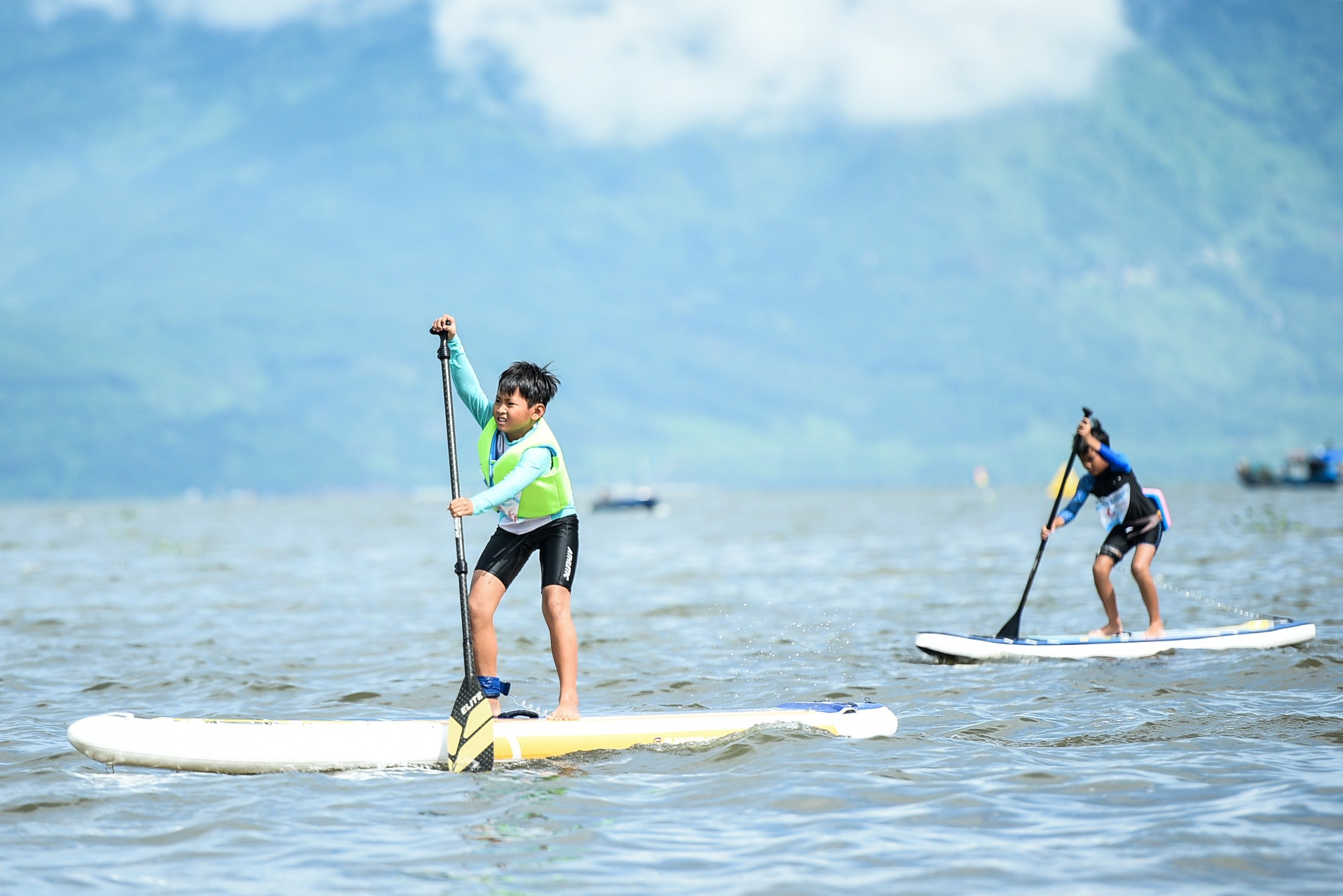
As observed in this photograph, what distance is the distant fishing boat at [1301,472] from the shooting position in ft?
338

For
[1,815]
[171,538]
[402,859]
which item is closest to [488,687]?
[402,859]

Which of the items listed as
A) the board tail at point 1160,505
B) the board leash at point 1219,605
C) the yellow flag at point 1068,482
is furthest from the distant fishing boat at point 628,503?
the board tail at point 1160,505

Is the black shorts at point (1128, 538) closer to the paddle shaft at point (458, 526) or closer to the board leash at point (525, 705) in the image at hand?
the board leash at point (525, 705)

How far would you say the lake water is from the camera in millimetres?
6781

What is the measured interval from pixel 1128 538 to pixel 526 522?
26.4 ft

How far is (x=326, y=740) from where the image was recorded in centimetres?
891

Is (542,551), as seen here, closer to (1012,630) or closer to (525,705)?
(525,705)

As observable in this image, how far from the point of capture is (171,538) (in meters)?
54.9

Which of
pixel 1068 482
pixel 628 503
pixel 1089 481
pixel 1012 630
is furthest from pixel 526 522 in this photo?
pixel 628 503

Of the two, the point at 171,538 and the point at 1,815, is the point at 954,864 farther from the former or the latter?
the point at 171,538

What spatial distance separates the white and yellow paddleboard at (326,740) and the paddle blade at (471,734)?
0.36 ft

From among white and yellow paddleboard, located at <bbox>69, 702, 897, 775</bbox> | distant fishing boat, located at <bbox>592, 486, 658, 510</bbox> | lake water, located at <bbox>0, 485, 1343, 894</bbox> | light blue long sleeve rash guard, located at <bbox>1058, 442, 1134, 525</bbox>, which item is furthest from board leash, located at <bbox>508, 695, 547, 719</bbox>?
distant fishing boat, located at <bbox>592, 486, 658, 510</bbox>

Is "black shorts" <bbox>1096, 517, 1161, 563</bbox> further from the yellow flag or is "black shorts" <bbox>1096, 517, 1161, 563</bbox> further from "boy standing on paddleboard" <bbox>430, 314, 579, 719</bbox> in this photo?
"boy standing on paddleboard" <bbox>430, 314, 579, 719</bbox>

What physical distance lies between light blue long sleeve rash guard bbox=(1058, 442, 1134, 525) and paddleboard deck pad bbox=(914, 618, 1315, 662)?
52.4 inches
